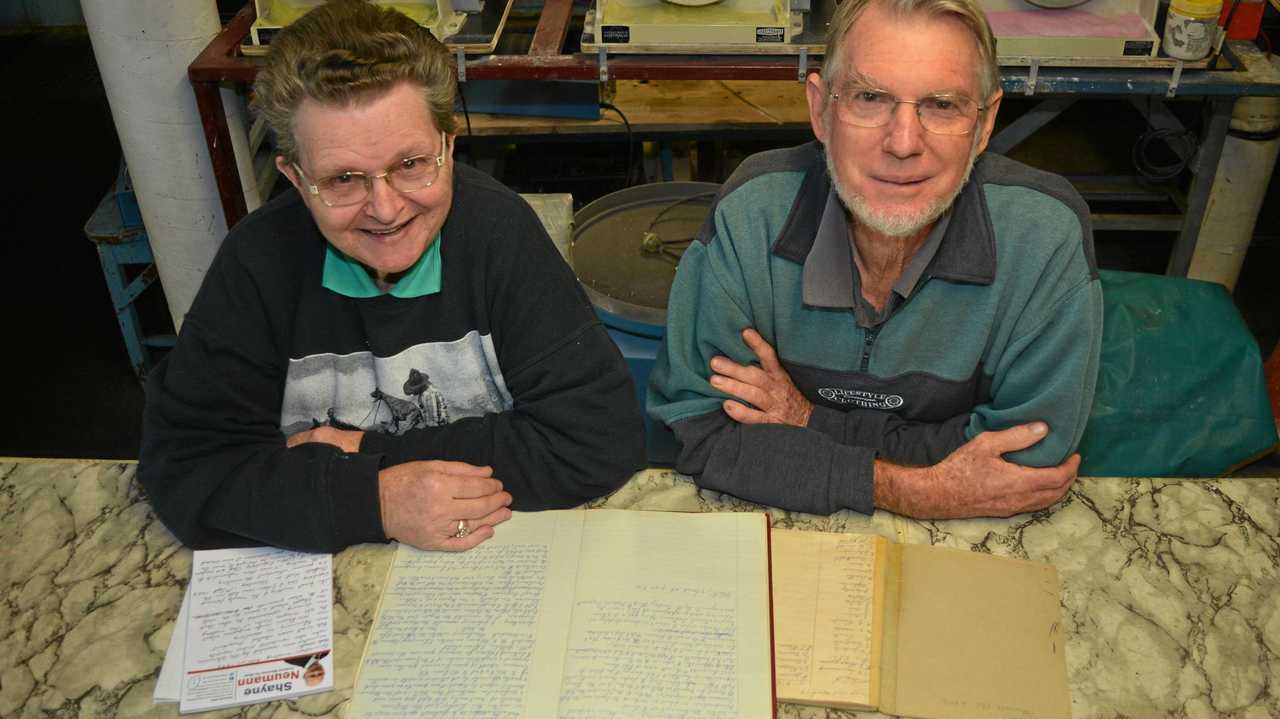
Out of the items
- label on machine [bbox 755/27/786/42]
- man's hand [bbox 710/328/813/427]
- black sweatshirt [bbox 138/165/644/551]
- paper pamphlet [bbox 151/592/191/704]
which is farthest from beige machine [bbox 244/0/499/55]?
paper pamphlet [bbox 151/592/191/704]

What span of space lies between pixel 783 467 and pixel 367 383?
2.25ft

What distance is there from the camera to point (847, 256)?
1.79 m

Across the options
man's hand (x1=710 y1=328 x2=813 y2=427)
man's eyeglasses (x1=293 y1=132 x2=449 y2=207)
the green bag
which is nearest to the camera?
man's eyeglasses (x1=293 y1=132 x2=449 y2=207)

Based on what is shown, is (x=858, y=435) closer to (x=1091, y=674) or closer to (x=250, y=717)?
→ (x=1091, y=674)

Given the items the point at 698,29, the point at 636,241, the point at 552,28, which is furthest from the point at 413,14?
the point at 636,241

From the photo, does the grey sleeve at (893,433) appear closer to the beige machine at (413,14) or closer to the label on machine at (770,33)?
the label on machine at (770,33)

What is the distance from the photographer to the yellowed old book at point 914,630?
1.37 metres

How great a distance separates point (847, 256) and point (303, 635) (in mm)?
1006

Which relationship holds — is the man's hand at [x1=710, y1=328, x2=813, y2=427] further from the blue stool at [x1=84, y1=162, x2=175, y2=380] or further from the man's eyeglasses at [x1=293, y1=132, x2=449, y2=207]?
the blue stool at [x1=84, y1=162, x2=175, y2=380]

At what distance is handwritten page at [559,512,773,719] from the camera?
4.40 ft

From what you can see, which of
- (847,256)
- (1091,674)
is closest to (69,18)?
(847,256)

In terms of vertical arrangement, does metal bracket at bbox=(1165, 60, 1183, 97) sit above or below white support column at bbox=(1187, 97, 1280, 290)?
above

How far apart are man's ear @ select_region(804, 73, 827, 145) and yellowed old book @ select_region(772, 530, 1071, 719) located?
0.66 meters

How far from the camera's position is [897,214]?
169 cm
